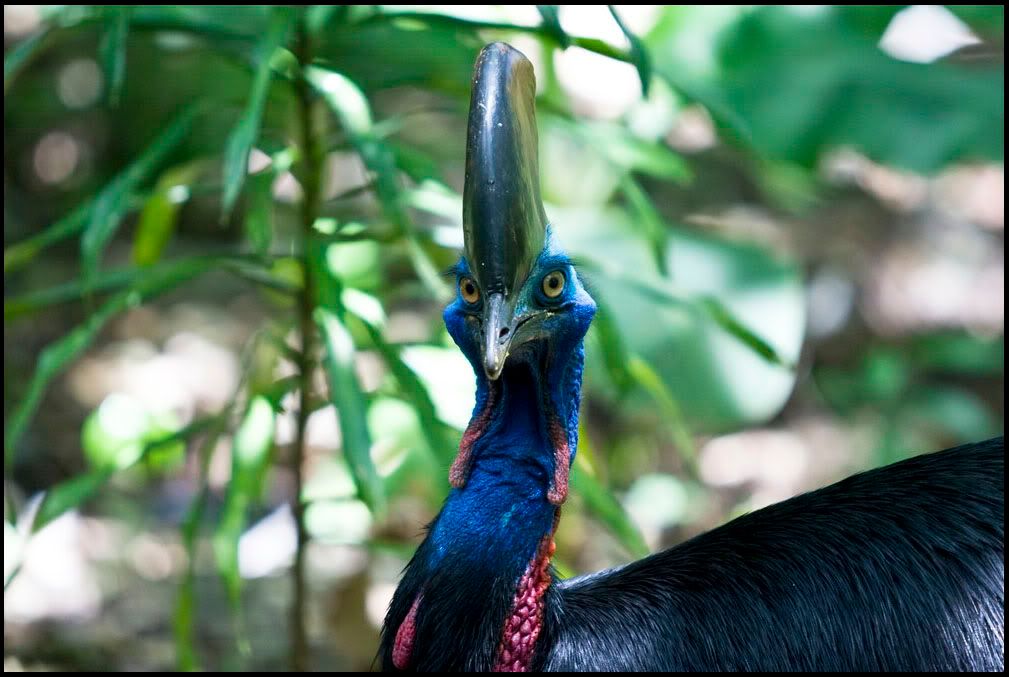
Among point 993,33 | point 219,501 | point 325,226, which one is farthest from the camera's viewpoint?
point 993,33

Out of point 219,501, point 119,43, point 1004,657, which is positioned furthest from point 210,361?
point 1004,657

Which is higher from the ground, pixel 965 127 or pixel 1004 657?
pixel 965 127

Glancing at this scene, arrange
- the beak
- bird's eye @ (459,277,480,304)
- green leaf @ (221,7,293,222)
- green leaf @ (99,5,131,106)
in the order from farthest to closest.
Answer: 1. green leaf @ (99,5,131,106)
2. green leaf @ (221,7,293,222)
3. bird's eye @ (459,277,480,304)
4. the beak

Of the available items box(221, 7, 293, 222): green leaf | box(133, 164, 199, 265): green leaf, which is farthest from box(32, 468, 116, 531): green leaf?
box(221, 7, 293, 222): green leaf

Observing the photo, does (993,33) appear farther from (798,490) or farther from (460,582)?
(460,582)

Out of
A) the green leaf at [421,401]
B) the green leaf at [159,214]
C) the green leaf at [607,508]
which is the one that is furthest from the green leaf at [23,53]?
the green leaf at [607,508]

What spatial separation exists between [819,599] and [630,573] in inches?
10.6

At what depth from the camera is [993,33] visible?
450cm

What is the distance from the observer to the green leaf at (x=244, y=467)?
2.06 m

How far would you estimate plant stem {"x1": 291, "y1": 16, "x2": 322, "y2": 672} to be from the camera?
2127mm

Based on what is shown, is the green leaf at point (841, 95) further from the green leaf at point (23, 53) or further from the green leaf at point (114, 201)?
the green leaf at point (23, 53)

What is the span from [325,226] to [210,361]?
6.63 feet

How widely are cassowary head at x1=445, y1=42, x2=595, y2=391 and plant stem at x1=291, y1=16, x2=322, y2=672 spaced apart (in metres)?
0.64

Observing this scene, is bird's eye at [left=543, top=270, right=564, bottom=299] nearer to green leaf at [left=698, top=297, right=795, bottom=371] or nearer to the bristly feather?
the bristly feather
